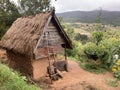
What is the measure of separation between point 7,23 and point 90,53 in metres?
14.7

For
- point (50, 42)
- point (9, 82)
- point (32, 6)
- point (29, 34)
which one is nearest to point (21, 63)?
point (29, 34)

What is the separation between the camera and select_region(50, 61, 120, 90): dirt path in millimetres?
11617

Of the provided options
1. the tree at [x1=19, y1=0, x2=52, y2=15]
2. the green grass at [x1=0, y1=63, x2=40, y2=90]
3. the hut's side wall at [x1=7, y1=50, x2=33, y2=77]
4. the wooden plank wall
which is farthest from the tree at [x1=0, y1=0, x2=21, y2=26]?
the green grass at [x1=0, y1=63, x2=40, y2=90]

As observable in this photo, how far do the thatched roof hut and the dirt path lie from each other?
230 cm

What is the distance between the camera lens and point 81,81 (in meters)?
12.8

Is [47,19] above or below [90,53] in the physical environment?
above

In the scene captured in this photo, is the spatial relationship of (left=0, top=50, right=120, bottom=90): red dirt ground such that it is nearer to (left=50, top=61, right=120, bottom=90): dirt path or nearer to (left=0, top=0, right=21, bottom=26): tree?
(left=50, top=61, right=120, bottom=90): dirt path

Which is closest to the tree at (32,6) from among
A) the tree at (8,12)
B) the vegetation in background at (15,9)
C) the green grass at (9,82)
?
the vegetation in background at (15,9)

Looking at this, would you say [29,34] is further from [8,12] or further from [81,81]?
[8,12]

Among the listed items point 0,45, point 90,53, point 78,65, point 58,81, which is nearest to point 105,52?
point 90,53

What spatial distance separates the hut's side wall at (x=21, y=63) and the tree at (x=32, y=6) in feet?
45.4

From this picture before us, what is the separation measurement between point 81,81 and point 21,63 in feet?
15.2

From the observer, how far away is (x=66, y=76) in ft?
44.7

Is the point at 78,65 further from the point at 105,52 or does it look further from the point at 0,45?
the point at 0,45
